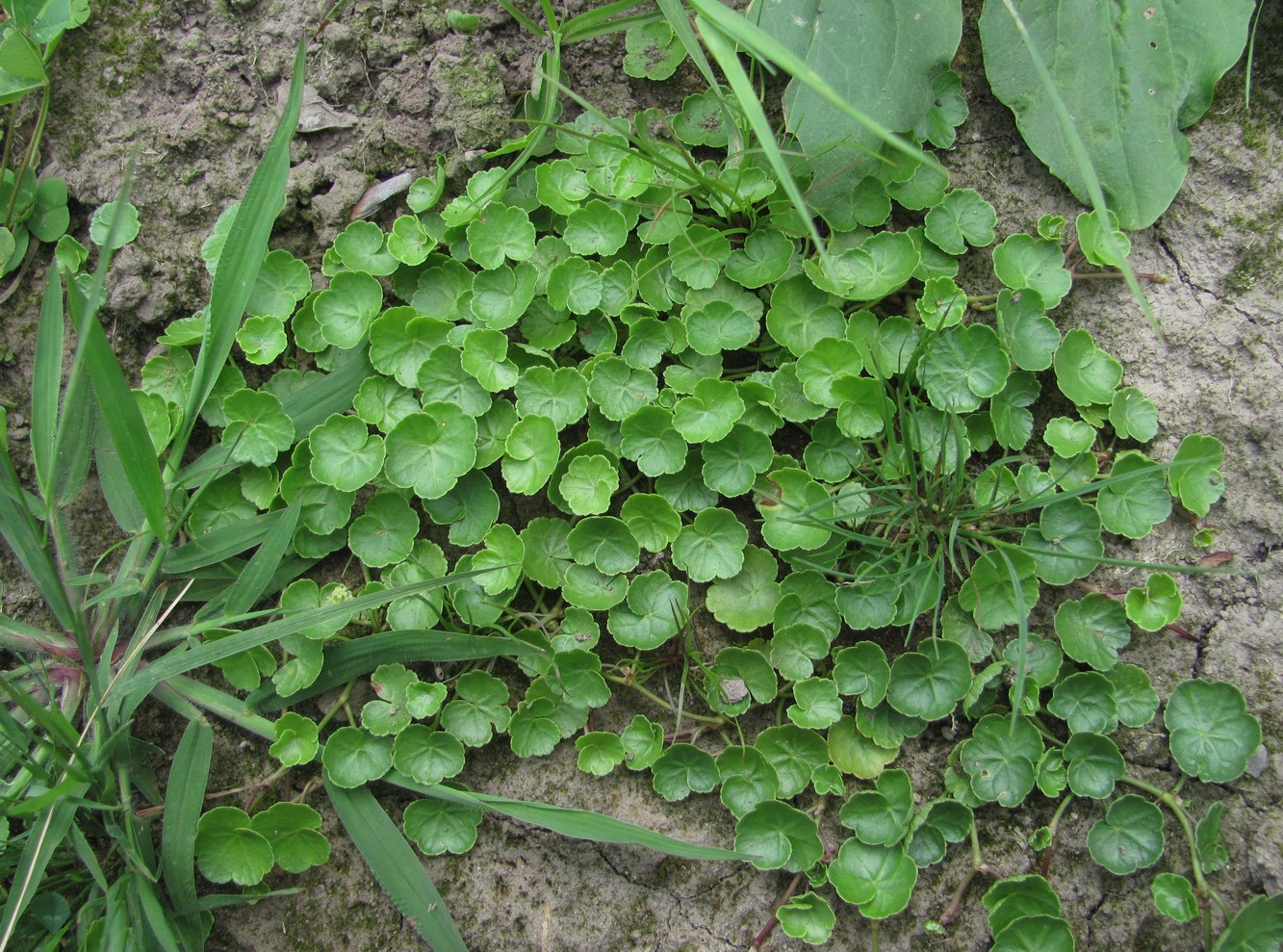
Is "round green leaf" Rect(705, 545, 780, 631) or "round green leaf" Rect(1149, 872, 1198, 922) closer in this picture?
"round green leaf" Rect(1149, 872, 1198, 922)

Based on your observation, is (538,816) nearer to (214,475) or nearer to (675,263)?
(214,475)

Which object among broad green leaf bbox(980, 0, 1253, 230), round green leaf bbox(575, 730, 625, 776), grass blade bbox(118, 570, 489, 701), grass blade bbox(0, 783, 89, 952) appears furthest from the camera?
broad green leaf bbox(980, 0, 1253, 230)

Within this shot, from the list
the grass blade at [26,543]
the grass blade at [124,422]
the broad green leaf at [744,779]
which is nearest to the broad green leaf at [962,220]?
the broad green leaf at [744,779]

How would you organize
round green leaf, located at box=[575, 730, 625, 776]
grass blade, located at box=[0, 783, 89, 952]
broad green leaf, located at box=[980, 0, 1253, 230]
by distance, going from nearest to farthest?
grass blade, located at box=[0, 783, 89, 952] → round green leaf, located at box=[575, 730, 625, 776] → broad green leaf, located at box=[980, 0, 1253, 230]

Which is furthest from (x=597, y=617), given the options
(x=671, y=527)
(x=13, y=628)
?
(x=13, y=628)

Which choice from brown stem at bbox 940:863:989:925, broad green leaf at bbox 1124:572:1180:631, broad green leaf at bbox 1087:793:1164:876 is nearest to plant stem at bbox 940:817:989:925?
brown stem at bbox 940:863:989:925

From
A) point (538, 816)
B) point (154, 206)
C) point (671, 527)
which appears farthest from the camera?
point (154, 206)

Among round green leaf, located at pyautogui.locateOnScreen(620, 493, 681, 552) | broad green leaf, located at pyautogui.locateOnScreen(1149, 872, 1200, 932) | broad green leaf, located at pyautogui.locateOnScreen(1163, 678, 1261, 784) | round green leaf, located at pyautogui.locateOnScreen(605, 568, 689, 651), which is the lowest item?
broad green leaf, located at pyautogui.locateOnScreen(1149, 872, 1200, 932)

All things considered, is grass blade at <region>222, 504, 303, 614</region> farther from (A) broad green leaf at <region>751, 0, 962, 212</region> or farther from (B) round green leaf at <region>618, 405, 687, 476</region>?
(A) broad green leaf at <region>751, 0, 962, 212</region>
